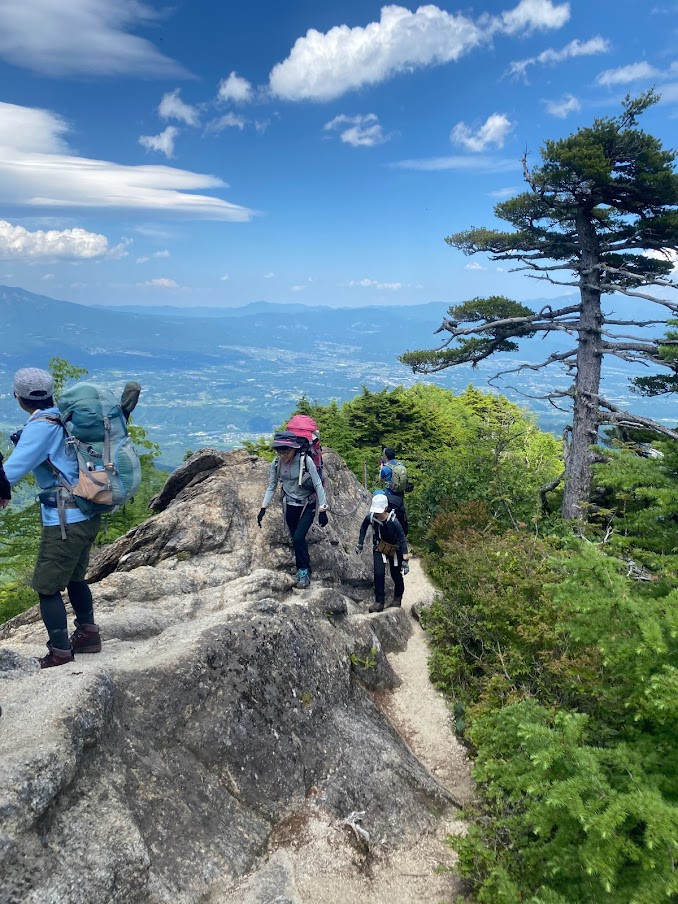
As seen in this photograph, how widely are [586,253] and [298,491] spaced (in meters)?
12.2

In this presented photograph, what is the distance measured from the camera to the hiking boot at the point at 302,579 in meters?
8.95

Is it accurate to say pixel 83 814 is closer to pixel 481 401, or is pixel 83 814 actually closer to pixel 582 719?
pixel 582 719

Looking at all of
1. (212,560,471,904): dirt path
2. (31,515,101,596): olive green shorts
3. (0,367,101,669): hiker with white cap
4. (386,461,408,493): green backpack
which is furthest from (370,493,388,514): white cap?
(31,515,101,596): olive green shorts

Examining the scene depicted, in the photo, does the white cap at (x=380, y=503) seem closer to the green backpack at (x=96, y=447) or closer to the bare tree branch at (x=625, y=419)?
the green backpack at (x=96, y=447)

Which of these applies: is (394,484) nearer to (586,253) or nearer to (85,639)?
(85,639)

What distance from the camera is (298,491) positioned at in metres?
8.47

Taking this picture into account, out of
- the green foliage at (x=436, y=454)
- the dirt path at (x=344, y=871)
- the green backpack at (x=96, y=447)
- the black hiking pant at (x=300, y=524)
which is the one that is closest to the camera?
the dirt path at (x=344, y=871)

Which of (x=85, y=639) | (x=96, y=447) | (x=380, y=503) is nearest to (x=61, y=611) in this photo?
(x=85, y=639)

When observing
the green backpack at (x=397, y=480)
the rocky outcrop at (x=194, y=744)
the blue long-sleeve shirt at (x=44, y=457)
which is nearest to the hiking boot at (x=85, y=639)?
the rocky outcrop at (x=194, y=744)

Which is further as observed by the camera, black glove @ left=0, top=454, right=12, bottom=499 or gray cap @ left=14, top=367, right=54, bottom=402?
gray cap @ left=14, top=367, right=54, bottom=402

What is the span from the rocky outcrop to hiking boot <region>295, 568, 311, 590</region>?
0.70ft

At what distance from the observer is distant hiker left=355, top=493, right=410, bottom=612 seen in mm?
9070

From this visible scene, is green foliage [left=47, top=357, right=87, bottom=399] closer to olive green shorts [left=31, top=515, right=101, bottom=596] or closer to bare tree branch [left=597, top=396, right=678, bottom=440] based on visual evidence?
olive green shorts [left=31, top=515, right=101, bottom=596]

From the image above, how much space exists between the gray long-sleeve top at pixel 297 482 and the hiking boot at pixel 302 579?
1257 mm
